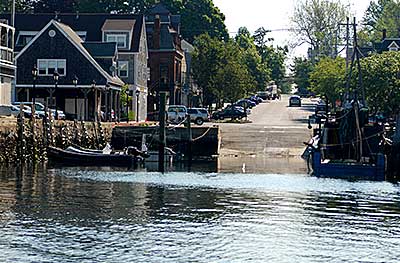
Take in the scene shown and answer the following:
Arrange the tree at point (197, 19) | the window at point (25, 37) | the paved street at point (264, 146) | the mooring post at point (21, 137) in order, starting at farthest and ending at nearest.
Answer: the tree at point (197, 19), the window at point (25, 37), the paved street at point (264, 146), the mooring post at point (21, 137)

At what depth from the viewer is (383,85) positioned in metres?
72.4

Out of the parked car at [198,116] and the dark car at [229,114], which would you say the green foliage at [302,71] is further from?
the parked car at [198,116]

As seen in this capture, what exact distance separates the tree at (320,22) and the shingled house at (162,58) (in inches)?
935

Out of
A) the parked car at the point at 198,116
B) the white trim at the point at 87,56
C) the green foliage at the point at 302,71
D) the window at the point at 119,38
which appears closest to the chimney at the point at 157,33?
the window at the point at 119,38

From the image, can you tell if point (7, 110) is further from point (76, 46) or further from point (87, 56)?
point (76, 46)

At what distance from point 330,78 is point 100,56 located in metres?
26.0

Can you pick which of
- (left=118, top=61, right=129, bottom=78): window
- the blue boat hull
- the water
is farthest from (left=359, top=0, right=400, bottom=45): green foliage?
the water

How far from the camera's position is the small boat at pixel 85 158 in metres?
58.1

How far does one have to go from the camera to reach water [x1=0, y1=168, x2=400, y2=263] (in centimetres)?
2591

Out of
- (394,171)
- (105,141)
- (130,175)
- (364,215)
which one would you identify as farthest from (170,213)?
(105,141)

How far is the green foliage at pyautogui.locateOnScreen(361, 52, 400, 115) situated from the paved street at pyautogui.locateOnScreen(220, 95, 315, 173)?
22.0 feet

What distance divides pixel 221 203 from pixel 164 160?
76.8 ft

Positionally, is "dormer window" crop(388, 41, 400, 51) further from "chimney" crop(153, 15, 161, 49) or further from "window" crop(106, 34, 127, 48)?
"window" crop(106, 34, 127, 48)

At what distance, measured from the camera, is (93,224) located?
30500 mm
